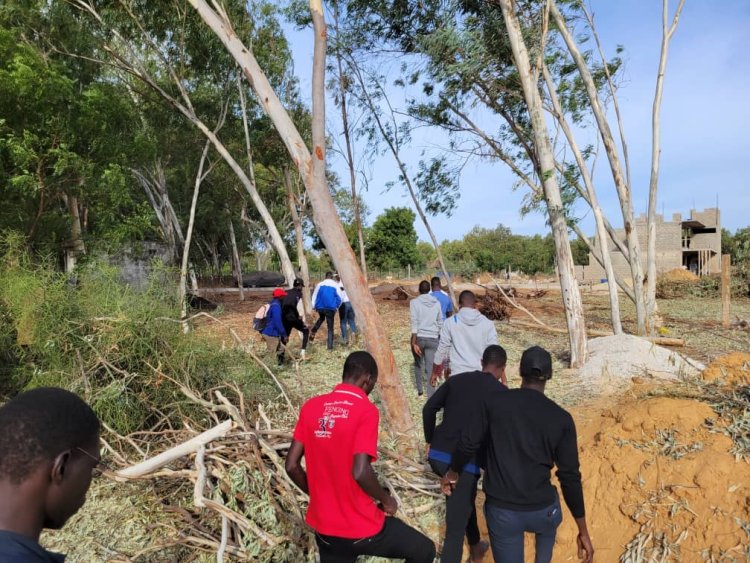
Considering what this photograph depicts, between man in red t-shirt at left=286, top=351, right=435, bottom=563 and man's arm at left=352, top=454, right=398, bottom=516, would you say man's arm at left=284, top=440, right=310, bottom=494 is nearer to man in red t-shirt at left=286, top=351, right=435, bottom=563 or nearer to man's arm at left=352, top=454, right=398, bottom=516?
man in red t-shirt at left=286, top=351, right=435, bottom=563

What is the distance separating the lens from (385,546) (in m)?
→ 2.83

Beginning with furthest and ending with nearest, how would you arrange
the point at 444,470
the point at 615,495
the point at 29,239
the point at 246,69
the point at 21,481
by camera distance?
the point at 29,239 → the point at 246,69 → the point at 615,495 → the point at 444,470 → the point at 21,481

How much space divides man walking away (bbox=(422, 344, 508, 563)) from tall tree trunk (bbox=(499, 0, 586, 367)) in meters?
6.63

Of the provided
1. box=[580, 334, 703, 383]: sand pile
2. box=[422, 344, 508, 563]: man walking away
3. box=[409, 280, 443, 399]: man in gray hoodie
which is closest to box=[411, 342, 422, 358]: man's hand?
box=[409, 280, 443, 399]: man in gray hoodie

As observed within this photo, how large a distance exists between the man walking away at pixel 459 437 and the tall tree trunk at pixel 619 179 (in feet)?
31.7

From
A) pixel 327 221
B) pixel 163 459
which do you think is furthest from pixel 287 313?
pixel 163 459

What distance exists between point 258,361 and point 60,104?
10106mm

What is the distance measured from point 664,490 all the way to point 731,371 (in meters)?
2.35

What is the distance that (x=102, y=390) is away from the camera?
221 inches

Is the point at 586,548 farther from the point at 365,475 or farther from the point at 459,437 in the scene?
the point at 365,475

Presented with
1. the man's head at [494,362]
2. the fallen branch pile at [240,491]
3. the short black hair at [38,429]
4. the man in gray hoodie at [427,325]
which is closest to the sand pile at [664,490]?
the fallen branch pile at [240,491]

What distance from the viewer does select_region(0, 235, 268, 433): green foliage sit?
5805mm

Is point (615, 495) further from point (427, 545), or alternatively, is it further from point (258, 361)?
point (258, 361)

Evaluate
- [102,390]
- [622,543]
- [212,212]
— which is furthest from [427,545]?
[212,212]
